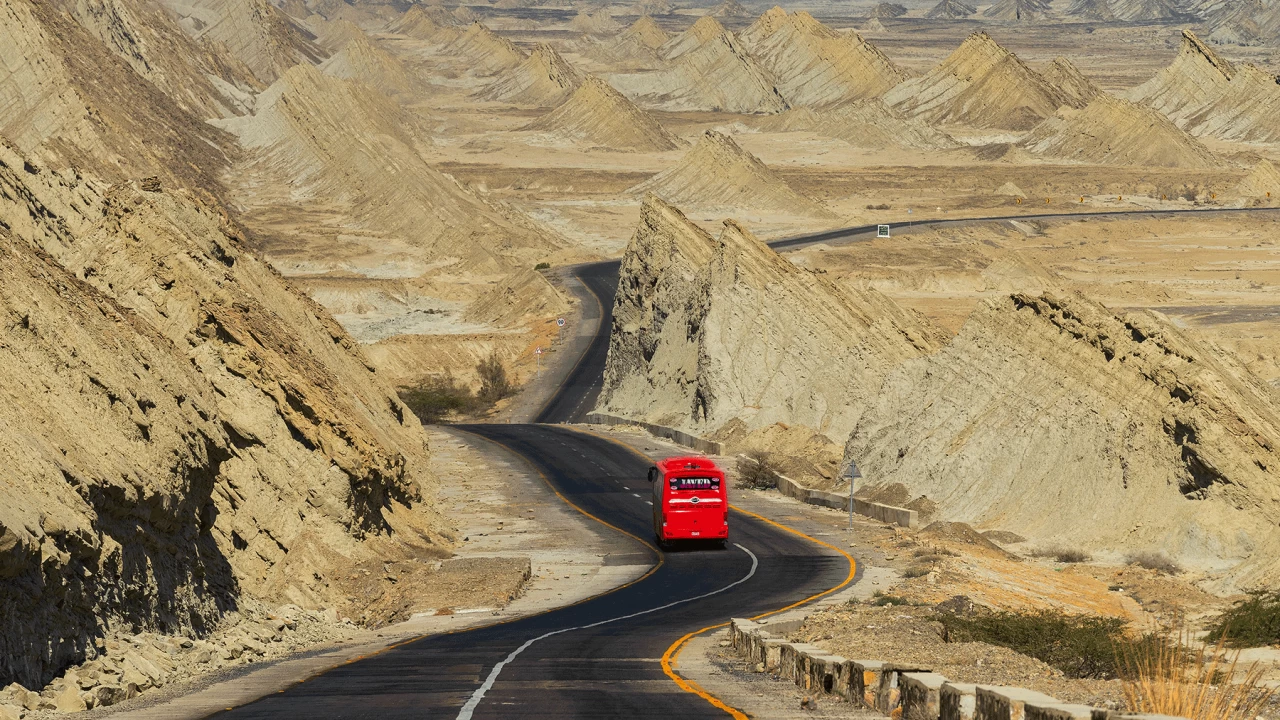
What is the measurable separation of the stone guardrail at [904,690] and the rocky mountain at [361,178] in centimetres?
11077

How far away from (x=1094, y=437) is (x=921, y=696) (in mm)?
28248

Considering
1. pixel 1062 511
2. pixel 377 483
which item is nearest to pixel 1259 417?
pixel 1062 511

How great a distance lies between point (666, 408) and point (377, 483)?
36.6 m

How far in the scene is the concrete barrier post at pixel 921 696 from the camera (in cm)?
1525

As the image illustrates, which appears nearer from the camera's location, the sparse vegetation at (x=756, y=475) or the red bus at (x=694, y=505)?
the red bus at (x=694, y=505)

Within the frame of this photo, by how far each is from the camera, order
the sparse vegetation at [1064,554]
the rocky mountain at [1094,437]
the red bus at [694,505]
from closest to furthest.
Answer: the rocky mountain at [1094,437]
the sparse vegetation at [1064,554]
the red bus at [694,505]

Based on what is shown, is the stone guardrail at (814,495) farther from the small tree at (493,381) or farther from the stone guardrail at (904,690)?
the stone guardrail at (904,690)

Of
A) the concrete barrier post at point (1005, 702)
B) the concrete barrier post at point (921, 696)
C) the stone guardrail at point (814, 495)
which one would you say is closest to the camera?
the concrete barrier post at point (1005, 702)

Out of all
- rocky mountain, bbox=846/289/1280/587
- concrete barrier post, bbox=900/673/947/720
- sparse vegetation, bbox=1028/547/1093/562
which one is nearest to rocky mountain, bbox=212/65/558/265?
rocky mountain, bbox=846/289/1280/587

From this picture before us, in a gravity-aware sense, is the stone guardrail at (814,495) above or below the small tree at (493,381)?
below

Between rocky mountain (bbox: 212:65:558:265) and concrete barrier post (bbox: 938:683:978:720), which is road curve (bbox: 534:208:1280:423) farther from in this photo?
concrete barrier post (bbox: 938:683:978:720)

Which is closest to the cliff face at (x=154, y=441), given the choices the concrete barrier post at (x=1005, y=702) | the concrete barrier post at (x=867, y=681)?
the concrete barrier post at (x=867, y=681)

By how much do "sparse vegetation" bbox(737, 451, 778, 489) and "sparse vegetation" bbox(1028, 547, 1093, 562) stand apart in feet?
58.0

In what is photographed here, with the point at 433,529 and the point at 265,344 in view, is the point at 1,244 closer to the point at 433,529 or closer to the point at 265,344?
the point at 265,344
